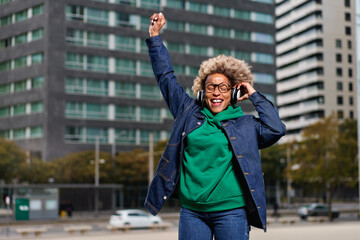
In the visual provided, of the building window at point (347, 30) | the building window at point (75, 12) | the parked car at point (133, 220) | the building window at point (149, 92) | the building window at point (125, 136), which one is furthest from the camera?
the building window at point (347, 30)

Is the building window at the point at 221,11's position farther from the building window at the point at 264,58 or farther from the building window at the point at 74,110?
the building window at the point at 74,110

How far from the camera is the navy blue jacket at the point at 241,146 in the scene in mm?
2496

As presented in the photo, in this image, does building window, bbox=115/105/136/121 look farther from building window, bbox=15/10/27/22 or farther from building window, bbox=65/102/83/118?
building window, bbox=15/10/27/22

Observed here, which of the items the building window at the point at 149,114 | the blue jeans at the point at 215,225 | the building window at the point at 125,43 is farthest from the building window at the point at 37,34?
the blue jeans at the point at 215,225

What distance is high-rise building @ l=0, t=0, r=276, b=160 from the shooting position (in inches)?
1780

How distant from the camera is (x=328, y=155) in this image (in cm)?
3144

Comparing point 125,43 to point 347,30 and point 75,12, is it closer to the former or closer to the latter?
point 75,12

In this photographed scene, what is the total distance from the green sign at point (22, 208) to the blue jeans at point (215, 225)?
25.0m

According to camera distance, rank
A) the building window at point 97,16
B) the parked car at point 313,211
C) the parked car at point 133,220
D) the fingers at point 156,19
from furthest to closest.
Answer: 1. the building window at point 97,16
2. the parked car at point 313,211
3. the parked car at point 133,220
4. the fingers at point 156,19

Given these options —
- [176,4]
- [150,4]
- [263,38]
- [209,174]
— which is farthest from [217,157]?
[263,38]

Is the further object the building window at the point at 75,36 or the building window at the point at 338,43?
the building window at the point at 338,43

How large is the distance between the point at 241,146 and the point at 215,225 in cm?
38

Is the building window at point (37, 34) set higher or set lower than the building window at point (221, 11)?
lower

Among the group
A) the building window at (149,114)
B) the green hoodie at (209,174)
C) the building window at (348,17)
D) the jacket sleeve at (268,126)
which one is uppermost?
the building window at (348,17)
